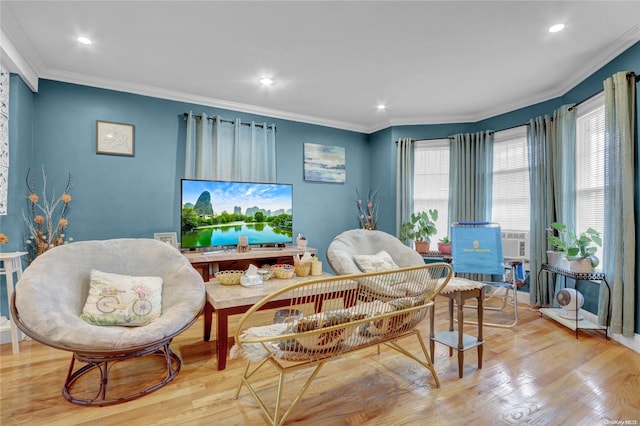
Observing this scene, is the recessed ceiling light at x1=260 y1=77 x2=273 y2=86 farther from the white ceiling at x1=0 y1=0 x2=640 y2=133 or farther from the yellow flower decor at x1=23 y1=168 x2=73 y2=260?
the yellow flower decor at x1=23 y1=168 x2=73 y2=260

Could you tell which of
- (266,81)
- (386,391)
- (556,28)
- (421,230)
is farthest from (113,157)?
(556,28)

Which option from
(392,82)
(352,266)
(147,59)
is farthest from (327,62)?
(352,266)

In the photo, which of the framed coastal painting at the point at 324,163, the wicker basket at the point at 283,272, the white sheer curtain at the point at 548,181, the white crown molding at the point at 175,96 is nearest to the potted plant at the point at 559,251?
the white sheer curtain at the point at 548,181

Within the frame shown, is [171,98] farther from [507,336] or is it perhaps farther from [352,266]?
[507,336]

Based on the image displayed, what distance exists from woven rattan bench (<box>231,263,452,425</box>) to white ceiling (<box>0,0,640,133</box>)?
1.92 metres

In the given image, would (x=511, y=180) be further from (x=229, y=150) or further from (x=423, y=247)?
(x=229, y=150)

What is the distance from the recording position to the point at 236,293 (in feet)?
7.57

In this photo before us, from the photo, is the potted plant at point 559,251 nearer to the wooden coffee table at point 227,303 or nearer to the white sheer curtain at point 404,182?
the white sheer curtain at point 404,182

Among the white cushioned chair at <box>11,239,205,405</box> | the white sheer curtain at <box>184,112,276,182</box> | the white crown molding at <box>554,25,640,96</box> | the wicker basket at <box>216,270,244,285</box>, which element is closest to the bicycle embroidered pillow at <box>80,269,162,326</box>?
the white cushioned chair at <box>11,239,205,405</box>

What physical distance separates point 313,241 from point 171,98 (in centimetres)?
266

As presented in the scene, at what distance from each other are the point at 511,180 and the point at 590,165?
3.17ft

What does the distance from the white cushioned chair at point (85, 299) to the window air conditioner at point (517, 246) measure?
3653 millimetres

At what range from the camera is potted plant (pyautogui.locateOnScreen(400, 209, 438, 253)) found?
4.34 m

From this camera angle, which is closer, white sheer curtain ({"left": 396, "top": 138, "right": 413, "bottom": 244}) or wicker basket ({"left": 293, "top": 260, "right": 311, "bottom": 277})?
wicker basket ({"left": 293, "top": 260, "right": 311, "bottom": 277})
